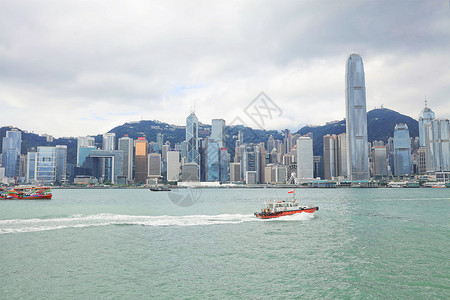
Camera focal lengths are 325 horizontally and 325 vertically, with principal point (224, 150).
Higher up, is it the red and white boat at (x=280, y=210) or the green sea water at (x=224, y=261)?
the red and white boat at (x=280, y=210)

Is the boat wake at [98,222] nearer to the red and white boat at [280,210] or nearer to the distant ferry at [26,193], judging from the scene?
the red and white boat at [280,210]

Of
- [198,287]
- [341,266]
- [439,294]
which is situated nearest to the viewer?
[439,294]

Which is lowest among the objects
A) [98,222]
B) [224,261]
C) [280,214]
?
[224,261]

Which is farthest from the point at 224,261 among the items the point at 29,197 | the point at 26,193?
the point at 26,193

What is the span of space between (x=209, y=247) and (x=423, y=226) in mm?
26591

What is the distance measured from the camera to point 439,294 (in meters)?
16.8

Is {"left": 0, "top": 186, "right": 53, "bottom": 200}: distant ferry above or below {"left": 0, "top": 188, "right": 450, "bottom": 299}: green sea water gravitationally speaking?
above

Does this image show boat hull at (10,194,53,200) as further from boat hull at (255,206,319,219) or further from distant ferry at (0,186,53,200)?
boat hull at (255,206,319,219)

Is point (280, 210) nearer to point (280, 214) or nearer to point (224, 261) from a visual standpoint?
point (280, 214)

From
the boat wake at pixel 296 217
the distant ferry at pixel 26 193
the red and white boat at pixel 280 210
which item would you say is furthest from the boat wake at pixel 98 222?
the distant ferry at pixel 26 193

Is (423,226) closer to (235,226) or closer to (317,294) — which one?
(235,226)

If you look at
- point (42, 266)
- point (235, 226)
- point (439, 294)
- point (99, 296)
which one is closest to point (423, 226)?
point (235, 226)

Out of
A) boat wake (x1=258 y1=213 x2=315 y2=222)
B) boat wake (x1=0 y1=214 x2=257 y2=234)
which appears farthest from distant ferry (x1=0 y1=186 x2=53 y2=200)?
boat wake (x1=258 y1=213 x2=315 y2=222)

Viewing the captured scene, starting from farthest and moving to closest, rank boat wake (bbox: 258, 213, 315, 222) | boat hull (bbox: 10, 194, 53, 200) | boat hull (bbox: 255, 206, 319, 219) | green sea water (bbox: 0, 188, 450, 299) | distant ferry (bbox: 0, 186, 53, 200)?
boat hull (bbox: 10, 194, 53, 200) < distant ferry (bbox: 0, 186, 53, 200) < boat hull (bbox: 255, 206, 319, 219) < boat wake (bbox: 258, 213, 315, 222) < green sea water (bbox: 0, 188, 450, 299)
